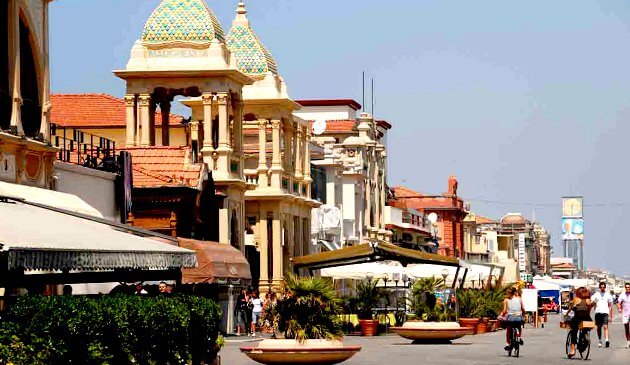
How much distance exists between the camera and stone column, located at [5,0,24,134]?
102 feet

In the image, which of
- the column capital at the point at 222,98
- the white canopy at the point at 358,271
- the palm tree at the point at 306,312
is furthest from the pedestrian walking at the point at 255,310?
the palm tree at the point at 306,312

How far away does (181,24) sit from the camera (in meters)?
56.5

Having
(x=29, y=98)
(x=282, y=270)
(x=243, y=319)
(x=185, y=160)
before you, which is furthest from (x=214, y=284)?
(x=282, y=270)

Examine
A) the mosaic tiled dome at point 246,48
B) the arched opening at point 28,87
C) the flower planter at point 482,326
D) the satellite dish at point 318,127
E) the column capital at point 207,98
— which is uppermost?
the mosaic tiled dome at point 246,48

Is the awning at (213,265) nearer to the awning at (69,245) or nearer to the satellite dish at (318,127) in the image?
the awning at (69,245)

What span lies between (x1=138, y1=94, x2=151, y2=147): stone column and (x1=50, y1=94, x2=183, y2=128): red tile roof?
13666 mm

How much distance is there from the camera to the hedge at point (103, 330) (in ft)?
57.6

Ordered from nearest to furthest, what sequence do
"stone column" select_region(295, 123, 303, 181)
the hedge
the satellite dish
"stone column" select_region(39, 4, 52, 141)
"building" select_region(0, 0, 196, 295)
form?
the hedge
"building" select_region(0, 0, 196, 295)
"stone column" select_region(39, 4, 52, 141)
"stone column" select_region(295, 123, 303, 181)
the satellite dish

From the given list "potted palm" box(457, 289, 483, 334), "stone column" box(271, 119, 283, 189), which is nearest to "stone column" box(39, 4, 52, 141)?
"potted palm" box(457, 289, 483, 334)

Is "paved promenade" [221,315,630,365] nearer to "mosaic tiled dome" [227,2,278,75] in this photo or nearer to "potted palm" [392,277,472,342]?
"potted palm" [392,277,472,342]

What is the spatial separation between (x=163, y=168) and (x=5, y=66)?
1919 centimetres

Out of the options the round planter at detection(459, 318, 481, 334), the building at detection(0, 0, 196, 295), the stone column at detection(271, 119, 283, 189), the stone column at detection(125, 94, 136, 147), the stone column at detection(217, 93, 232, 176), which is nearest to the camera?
the building at detection(0, 0, 196, 295)

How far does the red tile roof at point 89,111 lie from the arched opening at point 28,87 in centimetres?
3671

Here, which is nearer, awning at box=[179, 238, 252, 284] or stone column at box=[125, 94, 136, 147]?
awning at box=[179, 238, 252, 284]
